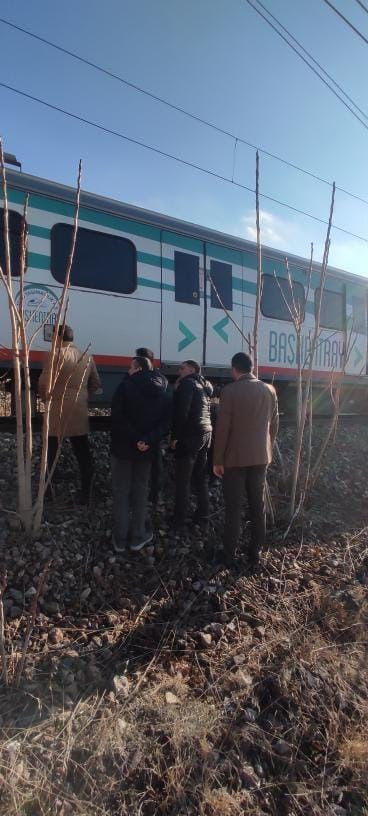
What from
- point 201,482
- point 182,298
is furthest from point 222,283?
point 201,482

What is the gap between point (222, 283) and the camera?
8.14 meters

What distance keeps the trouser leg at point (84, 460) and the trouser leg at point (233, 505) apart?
1.37m

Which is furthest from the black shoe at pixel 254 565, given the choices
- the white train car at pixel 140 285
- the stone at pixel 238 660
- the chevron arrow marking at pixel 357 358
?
the chevron arrow marking at pixel 357 358

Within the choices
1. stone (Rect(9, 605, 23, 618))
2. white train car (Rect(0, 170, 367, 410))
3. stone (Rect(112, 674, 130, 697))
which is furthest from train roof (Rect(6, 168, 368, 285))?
stone (Rect(112, 674, 130, 697))

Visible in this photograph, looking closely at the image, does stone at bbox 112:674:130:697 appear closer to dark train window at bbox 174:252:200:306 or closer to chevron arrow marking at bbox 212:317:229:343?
dark train window at bbox 174:252:200:306

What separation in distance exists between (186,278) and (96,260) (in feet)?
4.78

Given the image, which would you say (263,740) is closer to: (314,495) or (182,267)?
(314,495)

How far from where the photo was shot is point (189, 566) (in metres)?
4.11

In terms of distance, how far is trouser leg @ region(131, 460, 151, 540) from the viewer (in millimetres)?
4168

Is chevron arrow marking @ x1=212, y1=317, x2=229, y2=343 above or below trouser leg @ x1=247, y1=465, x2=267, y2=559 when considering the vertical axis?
above

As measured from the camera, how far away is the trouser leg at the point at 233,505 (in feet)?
13.6

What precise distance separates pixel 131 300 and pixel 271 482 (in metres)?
3.14

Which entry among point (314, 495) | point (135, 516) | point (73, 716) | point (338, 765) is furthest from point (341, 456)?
point (73, 716)

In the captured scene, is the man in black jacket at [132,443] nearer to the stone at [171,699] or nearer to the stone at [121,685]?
the stone at [121,685]
